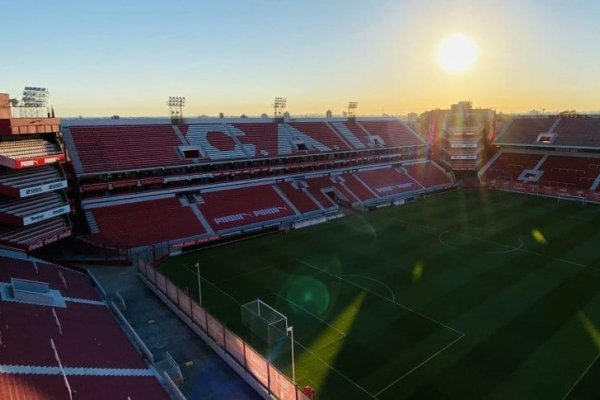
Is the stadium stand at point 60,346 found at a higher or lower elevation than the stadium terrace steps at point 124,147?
lower

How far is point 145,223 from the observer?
1497 inches

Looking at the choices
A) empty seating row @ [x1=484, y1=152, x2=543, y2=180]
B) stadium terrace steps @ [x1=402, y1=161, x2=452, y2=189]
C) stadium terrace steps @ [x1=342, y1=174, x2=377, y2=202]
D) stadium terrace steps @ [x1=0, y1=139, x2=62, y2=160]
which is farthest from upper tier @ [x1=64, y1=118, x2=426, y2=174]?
empty seating row @ [x1=484, y1=152, x2=543, y2=180]

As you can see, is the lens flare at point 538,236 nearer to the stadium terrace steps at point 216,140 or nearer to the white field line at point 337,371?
the white field line at point 337,371

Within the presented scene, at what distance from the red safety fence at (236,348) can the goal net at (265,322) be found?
2.40m

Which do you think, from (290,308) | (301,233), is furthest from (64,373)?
(301,233)

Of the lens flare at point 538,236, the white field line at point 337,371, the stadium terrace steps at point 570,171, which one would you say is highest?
the stadium terrace steps at point 570,171

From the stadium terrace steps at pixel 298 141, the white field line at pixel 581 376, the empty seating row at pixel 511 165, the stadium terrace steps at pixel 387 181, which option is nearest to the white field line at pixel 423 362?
the white field line at pixel 581 376

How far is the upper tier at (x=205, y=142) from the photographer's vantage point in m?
40.7

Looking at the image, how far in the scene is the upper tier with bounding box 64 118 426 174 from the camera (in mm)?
40719

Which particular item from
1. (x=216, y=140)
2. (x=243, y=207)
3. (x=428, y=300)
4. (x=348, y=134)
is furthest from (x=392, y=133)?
(x=428, y=300)

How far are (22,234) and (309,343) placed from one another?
69.4 feet

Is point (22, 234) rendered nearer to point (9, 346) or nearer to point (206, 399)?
point (9, 346)

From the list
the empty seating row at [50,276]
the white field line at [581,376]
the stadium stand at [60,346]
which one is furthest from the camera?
the empty seating row at [50,276]

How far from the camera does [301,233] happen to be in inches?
1581
